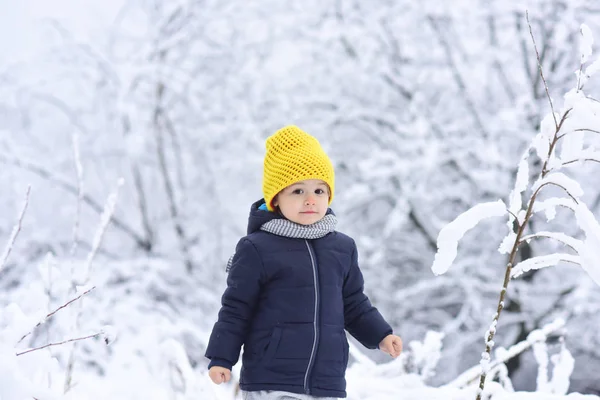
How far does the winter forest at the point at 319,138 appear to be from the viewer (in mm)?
5969

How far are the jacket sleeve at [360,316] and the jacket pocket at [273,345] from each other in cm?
32

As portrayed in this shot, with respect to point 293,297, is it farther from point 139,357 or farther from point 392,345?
point 139,357

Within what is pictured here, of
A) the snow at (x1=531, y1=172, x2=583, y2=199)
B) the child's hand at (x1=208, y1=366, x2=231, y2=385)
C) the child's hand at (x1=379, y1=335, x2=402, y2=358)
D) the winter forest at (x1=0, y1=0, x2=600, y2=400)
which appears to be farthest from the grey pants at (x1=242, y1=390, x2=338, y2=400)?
the winter forest at (x1=0, y1=0, x2=600, y2=400)

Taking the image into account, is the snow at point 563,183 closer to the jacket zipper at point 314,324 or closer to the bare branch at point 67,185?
the jacket zipper at point 314,324

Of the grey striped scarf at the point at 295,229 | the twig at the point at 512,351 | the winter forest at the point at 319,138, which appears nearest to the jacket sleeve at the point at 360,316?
the grey striped scarf at the point at 295,229

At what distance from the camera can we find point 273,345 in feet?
5.57

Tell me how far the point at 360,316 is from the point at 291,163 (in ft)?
1.72

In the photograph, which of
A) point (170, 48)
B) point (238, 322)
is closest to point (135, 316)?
point (170, 48)

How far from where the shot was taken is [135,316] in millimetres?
5707

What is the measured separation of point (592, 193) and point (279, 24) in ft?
12.8

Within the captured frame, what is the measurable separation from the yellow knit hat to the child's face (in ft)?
0.10

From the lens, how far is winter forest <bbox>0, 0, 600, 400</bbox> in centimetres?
597

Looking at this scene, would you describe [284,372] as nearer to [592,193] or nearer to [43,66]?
[592,193]

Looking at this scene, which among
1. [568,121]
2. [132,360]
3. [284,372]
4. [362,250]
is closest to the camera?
[568,121]
